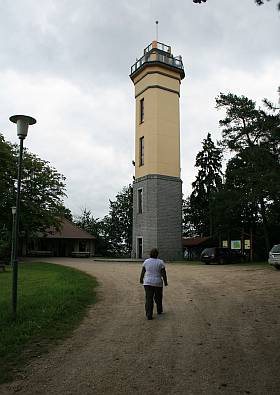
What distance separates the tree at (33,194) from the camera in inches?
1325

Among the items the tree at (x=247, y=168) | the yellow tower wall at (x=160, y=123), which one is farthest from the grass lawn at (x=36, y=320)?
the yellow tower wall at (x=160, y=123)

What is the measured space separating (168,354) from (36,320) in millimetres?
3541

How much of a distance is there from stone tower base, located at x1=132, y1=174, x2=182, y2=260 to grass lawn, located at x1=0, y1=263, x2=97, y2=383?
24.3 meters

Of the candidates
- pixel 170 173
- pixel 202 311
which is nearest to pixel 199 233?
pixel 170 173

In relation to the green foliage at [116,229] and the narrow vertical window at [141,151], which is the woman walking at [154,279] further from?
the green foliage at [116,229]

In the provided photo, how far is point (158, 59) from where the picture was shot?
130 feet

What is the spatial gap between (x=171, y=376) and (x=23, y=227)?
32128mm

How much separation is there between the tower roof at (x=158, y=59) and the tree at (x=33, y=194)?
1390 centimetres

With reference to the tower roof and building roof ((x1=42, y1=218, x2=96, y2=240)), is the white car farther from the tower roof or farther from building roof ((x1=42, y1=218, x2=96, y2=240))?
building roof ((x1=42, y1=218, x2=96, y2=240))

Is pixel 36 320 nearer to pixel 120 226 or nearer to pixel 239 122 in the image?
pixel 239 122

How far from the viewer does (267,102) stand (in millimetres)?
25422

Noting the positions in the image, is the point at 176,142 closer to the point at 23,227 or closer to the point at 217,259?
the point at 217,259

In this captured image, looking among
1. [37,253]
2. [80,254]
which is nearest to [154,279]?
[80,254]

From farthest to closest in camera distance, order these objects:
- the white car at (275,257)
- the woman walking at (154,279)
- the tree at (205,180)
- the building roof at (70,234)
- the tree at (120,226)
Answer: the tree at (120,226), the tree at (205,180), the building roof at (70,234), the white car at (275,257), the woman walking at (154,279)
